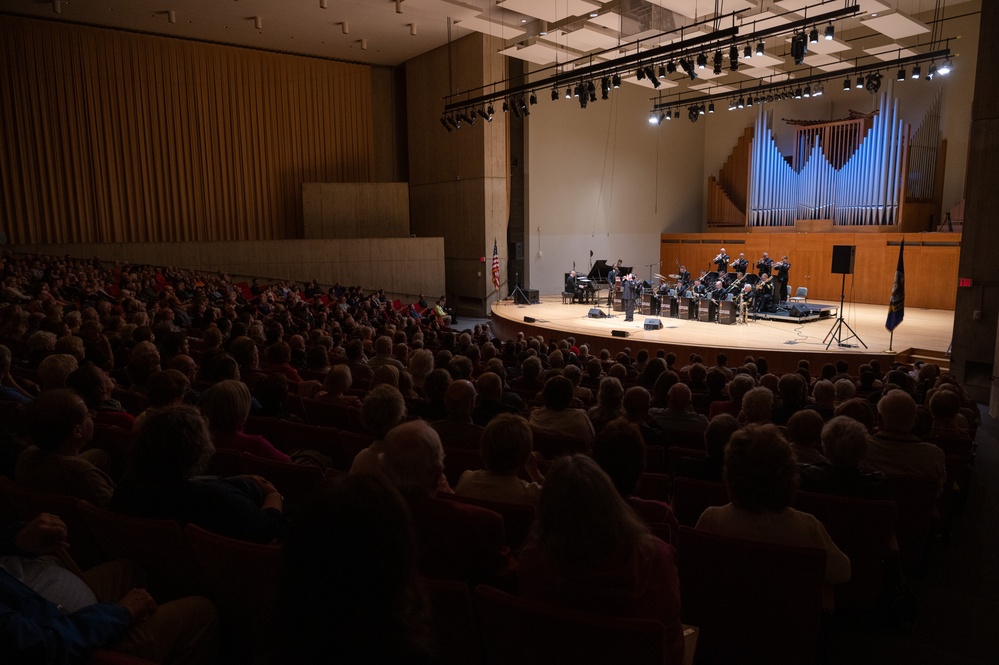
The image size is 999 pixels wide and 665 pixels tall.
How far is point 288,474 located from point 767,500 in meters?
1.74

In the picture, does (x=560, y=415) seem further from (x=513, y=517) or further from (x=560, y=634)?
(x=560, y=634)

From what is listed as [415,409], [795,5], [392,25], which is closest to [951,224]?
[795,5]

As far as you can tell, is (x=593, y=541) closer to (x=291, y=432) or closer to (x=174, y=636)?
(x=174, y=636)

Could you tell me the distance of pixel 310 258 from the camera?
15.9 m

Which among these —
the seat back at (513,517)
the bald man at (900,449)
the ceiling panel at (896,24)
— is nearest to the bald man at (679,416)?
the bald man at (900,449)

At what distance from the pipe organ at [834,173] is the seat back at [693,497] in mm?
14952

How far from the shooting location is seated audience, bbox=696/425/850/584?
6.80 ft

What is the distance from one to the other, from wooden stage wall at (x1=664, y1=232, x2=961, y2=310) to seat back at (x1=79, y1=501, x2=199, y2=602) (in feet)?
47.9

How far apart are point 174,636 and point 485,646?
32.5 inches

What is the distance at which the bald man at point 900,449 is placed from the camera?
3.16 m

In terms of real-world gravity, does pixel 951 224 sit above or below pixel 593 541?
above

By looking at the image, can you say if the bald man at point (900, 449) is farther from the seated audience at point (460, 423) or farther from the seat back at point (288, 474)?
the seat back at point (288, 474)

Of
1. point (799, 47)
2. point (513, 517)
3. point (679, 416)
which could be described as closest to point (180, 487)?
point (513, 517)

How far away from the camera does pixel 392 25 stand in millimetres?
14398
